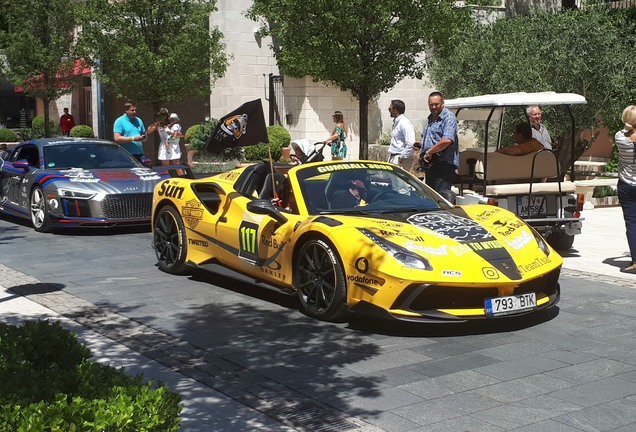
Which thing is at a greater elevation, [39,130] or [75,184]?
[39,130]

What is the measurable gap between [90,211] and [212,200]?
4361 millimetres

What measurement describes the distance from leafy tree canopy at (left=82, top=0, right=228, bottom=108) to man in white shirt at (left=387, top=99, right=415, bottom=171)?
37.2ft

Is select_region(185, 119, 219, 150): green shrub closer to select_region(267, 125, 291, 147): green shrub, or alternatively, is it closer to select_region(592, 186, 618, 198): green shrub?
select_region(267, 125, 291, 147): green shrub

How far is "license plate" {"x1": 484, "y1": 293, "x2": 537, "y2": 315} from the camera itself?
739 cm

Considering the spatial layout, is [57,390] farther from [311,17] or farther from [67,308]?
[311,17]

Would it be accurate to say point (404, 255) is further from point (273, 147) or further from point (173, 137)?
point (273, 147)

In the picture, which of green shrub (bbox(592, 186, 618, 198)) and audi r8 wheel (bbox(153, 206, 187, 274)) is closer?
audi r8 wheel (bbox(153, 206, 187, 274))

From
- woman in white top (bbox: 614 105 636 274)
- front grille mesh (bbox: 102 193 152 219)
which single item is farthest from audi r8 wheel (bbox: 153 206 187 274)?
woman in white top (bbox: 614 105 636 274)

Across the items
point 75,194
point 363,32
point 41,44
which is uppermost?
point 41,44

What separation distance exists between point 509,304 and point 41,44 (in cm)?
2710

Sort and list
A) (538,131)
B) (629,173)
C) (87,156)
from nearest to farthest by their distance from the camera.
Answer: (629,173) < (538,131) < (87,156)

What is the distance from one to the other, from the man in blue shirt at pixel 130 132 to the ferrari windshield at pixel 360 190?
8.30 meters

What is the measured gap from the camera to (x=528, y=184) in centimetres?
1146

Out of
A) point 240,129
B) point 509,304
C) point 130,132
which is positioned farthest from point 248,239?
point 130,132
